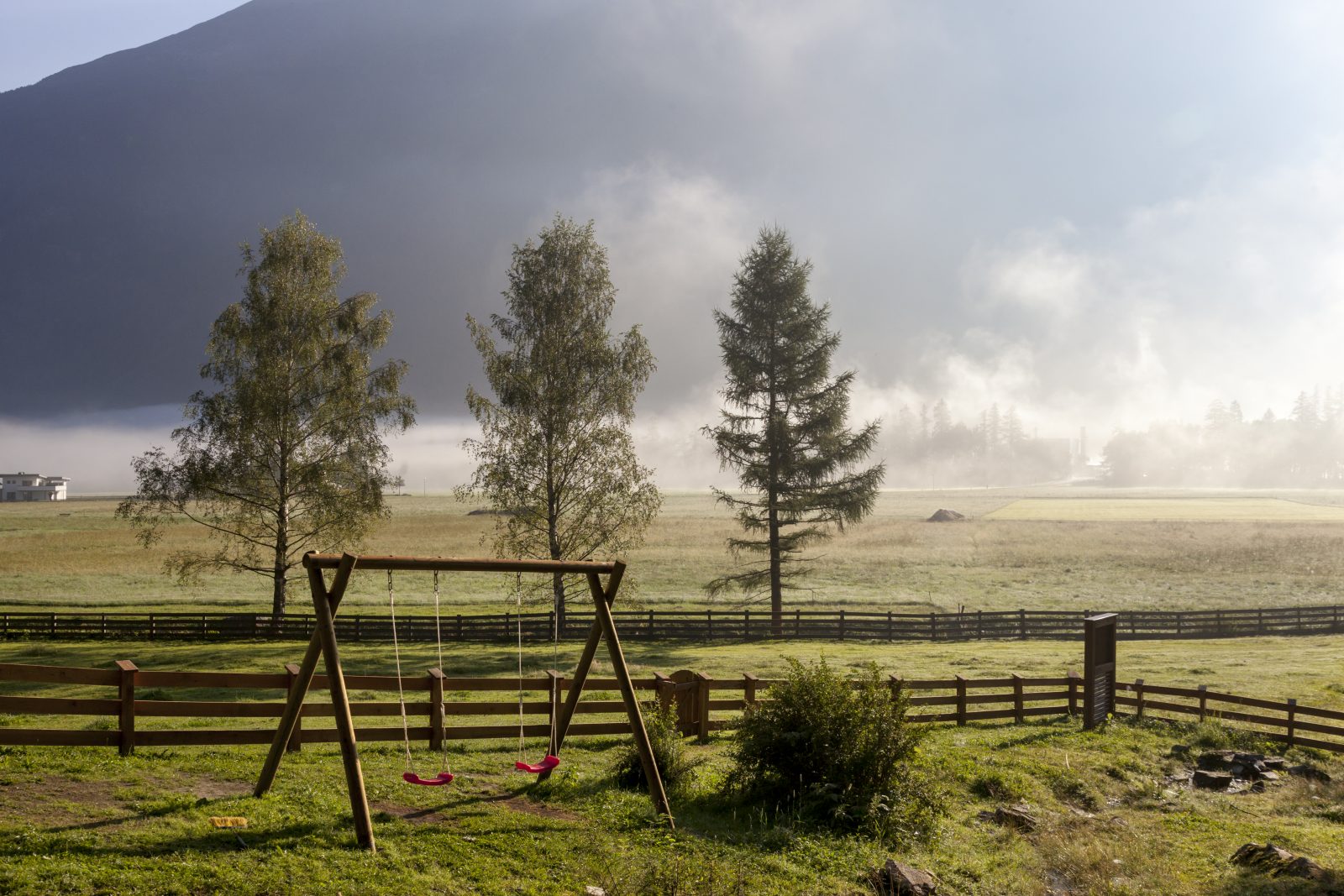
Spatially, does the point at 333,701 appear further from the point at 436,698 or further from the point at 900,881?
the point at 900,881

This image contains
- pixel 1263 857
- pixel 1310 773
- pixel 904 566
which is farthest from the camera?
pixel 904 566

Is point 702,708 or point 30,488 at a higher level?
point 30,488

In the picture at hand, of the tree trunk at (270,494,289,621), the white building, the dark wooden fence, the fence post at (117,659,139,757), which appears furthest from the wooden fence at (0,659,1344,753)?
the white building

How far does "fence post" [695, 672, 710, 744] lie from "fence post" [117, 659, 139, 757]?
839 centimetres

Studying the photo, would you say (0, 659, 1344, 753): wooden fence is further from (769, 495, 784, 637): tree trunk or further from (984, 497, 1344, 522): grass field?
(984, 497, 1344, 522): grass field

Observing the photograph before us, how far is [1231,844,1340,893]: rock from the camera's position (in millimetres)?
10531

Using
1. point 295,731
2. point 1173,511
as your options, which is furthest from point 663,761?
point 1173,511

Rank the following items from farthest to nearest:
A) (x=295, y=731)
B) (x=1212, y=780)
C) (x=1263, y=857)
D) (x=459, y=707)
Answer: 1. (x=1212, y=780)
2. (x=459, y=707)
3. (x=295, y=731)
4. (x=1263, y=857)

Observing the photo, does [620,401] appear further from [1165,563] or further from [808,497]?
[1165,563]

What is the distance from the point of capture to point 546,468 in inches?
1240

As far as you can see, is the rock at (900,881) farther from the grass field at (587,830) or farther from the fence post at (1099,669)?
the fence post at (1099,669)

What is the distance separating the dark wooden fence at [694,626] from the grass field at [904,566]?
2.27 metres

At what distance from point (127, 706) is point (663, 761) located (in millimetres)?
6823

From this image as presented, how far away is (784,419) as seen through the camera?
121 ft
